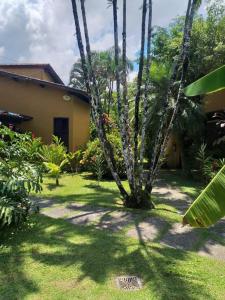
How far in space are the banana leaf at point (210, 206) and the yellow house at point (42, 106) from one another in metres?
14.4

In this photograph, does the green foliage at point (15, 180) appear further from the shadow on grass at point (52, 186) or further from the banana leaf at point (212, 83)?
the shadow on grass at point (52, 186)

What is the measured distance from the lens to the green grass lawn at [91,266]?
4590 millimetres

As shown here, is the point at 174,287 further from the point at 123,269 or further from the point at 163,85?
the point at 163,85

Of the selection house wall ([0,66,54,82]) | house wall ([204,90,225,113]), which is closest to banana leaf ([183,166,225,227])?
house wall ([204,90,225,113])

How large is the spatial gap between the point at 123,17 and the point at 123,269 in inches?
245

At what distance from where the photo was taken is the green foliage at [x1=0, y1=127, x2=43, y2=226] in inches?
250

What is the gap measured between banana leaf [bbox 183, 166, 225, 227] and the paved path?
2634mm

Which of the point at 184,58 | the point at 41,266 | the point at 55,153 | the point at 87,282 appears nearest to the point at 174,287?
the point at 87,282

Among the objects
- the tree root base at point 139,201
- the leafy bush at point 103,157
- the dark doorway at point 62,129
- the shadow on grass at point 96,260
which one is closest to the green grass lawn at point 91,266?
the shadow on grass at point 96,260

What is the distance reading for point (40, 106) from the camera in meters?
18.1

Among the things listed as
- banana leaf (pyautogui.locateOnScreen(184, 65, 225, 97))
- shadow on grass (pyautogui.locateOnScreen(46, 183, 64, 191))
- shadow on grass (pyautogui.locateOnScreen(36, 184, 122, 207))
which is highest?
banana leaf (pyautogui.locateOnScreen(184, 65, 225, 97))

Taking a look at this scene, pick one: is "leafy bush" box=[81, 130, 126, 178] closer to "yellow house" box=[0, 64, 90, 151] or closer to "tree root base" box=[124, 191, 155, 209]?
"yellow house" box=[0, 64, 90, 151]

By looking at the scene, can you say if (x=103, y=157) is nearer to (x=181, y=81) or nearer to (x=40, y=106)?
(x=40, y=106)

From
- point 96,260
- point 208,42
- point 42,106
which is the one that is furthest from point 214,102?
point 96,260
